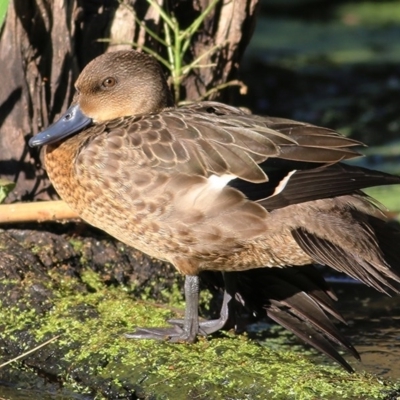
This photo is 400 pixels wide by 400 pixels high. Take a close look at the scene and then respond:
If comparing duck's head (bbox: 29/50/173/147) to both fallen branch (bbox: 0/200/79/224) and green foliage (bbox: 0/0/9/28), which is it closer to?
fallen branch (bbox: 0/200/79/224)

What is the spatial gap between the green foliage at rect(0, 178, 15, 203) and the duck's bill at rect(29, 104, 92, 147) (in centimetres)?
25

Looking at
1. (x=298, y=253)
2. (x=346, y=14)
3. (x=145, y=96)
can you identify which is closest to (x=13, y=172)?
(x=145, y=96)

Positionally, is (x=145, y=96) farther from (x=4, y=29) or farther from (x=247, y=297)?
(x=247, y=297)

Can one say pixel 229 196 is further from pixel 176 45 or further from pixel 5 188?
pixel 176 45

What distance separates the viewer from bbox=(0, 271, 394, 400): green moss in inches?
149

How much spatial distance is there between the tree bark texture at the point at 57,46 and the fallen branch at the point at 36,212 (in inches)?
9.8

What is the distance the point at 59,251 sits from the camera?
4.84 metres

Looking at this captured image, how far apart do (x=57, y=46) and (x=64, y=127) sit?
52 centimetres

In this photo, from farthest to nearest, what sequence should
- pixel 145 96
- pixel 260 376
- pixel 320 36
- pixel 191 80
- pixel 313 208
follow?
pixel 320 36 → pixel 191 80 → pixel 145 96 → pixel 313 208 → pixel 260 376

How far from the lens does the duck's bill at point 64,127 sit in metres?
4.56

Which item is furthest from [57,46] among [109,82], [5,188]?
[5,188]

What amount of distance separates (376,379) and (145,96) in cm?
166

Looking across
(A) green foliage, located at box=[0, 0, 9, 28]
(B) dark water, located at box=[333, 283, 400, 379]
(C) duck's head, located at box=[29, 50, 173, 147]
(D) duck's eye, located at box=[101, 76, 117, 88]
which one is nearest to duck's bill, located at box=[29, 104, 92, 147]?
(C) duck's head, located at box=[29, 50, 173, 147]

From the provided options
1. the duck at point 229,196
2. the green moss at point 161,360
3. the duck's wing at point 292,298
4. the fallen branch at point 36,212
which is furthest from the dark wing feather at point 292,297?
the fallen branch at point 36,212
